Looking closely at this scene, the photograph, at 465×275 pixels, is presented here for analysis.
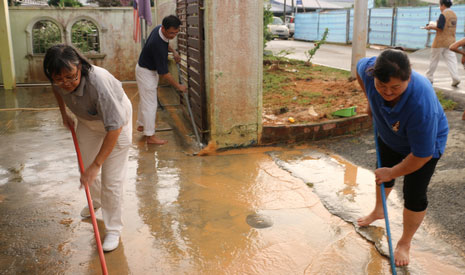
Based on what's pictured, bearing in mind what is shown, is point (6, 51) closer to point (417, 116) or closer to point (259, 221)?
point (259, 221)

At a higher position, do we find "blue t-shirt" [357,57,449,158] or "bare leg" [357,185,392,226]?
"blue t-shirt" [357,57,449,158]

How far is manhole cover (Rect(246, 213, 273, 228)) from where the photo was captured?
3.75m

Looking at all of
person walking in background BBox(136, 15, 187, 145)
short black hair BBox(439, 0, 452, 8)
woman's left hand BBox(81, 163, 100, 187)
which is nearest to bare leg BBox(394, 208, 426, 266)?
woman's left hand BBox(81, 163, 100, 187)

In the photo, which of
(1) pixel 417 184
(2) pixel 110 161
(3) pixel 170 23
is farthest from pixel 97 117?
(3) pixel 170 23

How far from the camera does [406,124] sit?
105 inches

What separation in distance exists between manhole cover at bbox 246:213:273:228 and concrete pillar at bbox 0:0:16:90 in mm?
9346

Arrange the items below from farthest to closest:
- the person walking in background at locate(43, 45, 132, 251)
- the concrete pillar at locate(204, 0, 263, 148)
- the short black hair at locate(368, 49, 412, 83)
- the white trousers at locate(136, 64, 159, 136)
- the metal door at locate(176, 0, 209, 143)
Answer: the white trousers at locate(136, 64, 159, 136) < the metal door at locate(176, 0, 209, 143) < the concrete pillar at locate(204, 0, 263, 148) < the person walking in background at locate(43, 45, 132, 251) < the short black hair at locate(368, 49, 412, 83)

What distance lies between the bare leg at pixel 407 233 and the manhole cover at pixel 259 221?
3.59ft

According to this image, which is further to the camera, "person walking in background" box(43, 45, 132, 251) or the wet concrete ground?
the wet concrete ground

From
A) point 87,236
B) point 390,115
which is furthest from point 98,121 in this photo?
point 390,115

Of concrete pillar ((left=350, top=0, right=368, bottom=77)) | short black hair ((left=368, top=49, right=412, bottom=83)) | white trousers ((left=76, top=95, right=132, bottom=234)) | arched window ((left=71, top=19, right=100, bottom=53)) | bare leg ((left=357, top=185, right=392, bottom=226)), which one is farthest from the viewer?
arched window ((left=71, top=19, right=100, bottom=53))

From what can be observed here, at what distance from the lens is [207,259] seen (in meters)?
3.24

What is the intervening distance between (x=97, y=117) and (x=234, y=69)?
272cm

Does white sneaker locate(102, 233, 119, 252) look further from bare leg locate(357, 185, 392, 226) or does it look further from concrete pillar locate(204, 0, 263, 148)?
concrete pillar locate(204, 0, 263, 148)
